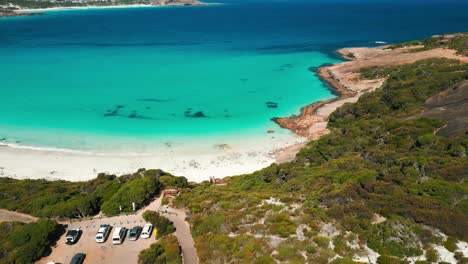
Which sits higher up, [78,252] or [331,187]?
[331,187]

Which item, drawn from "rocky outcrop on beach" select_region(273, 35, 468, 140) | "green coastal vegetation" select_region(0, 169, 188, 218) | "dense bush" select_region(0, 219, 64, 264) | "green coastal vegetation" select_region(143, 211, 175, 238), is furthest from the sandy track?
"rocky outcrop on beach" select_region(273, 35, 468, 140)

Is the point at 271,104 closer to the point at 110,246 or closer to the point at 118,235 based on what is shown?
the point at 118,235

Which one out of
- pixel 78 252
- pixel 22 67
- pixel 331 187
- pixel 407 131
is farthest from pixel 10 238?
pixel 22 67

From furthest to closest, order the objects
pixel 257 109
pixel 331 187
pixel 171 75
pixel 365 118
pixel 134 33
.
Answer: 1. pixel 134 33
2. pixel 171 75
3. pixel 257 109
4. pixel 365 118
5. pixel 331 187

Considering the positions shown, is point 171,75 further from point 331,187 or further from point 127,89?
point 331,187

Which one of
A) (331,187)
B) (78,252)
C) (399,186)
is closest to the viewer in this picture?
(78,252)

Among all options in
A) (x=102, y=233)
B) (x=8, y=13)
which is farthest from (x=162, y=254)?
(x=8, y=13)

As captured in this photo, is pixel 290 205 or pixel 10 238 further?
pixel 290 205
